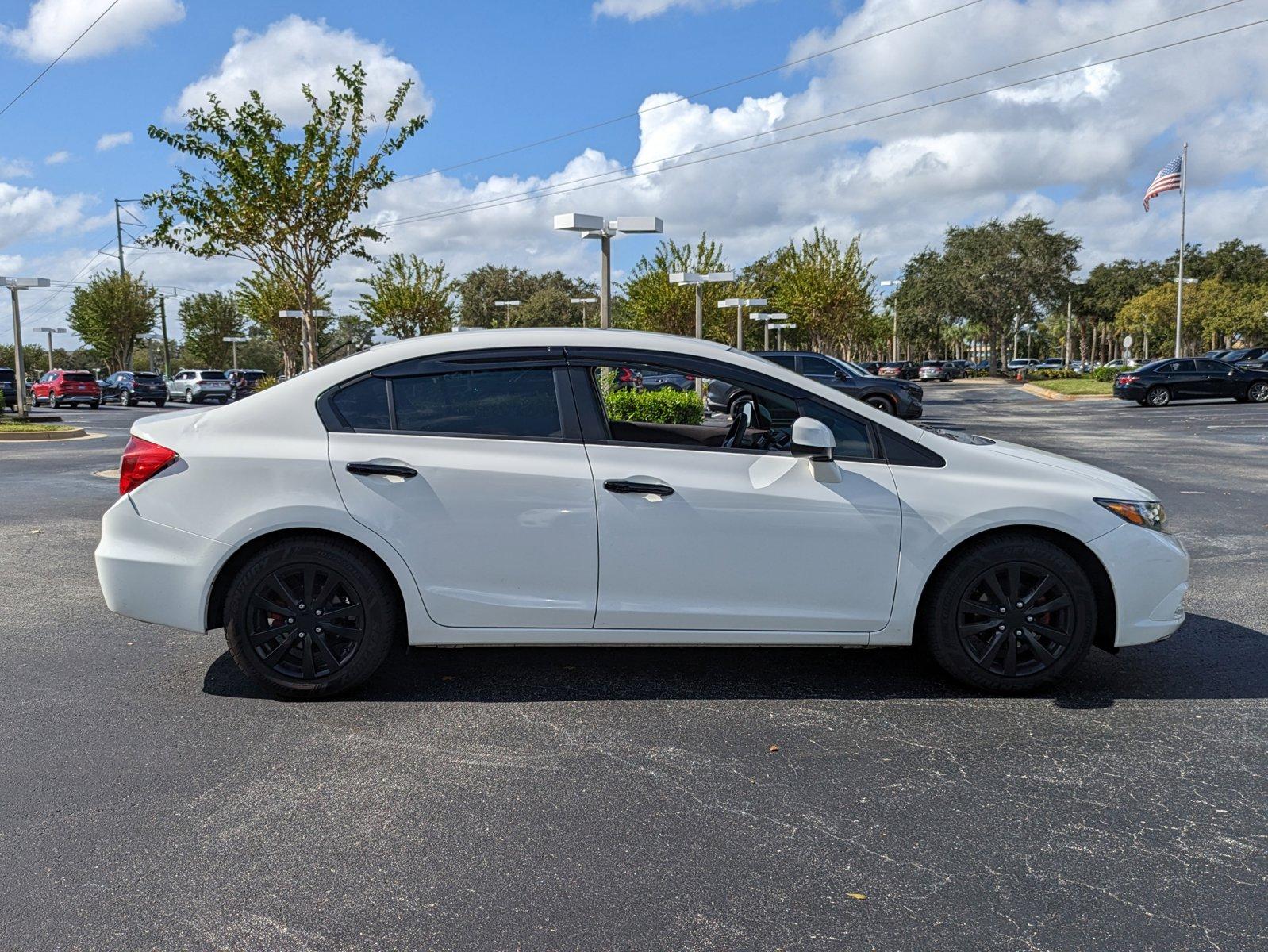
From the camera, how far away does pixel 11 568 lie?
24.5ft

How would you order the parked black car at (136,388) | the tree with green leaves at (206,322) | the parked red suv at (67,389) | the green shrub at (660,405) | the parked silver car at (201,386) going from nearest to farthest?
1. the green shrub at (660,405)
2. the parked red suv at (67,389)
3. the parked black car at (136,388)
4. the parked silver car at (201,386)
5. the tree with green leaves at (206,322)

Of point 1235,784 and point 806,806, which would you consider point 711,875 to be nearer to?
point 806,806

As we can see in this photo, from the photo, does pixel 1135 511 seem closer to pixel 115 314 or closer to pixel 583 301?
pixel 583 301

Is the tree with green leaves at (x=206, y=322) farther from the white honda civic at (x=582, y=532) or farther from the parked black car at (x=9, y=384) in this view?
the white honda civic at (x=582, y=532)

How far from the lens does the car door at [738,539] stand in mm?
4383

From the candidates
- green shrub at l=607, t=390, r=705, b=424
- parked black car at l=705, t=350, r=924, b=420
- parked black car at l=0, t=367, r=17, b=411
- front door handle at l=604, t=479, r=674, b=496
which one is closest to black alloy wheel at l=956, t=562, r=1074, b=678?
front door handle at l=604, t=479, r=674, b=496

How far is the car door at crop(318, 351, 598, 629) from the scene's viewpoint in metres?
4.39

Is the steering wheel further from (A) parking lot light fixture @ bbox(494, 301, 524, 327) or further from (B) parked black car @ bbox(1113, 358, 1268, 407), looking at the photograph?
(A) parking lot light fixture @ bbox(494, 301, 524, 327)

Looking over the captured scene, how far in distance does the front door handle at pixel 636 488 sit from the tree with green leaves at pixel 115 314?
60.2 metres

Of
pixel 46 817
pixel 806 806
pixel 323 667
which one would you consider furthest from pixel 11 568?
pixel 806 806

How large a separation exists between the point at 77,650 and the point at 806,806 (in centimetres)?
396

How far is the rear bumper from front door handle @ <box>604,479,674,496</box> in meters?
1.68

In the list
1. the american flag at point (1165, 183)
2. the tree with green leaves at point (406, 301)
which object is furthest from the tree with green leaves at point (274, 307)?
the american flag at point (1165, 183)

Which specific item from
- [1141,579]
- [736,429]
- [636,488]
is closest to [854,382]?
[736,429]
